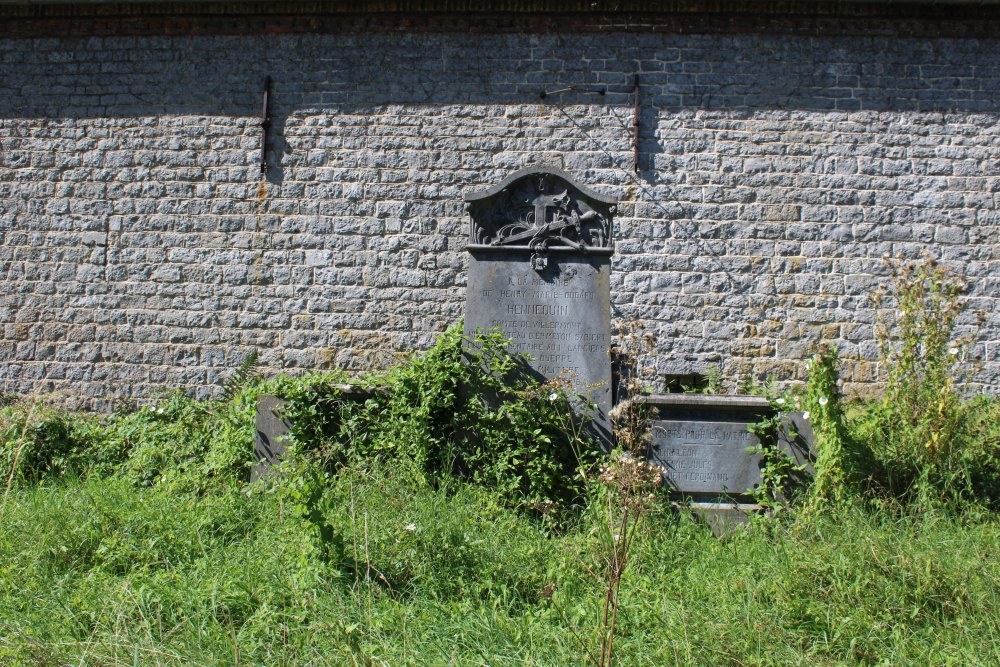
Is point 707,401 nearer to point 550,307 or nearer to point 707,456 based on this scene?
point 707,456

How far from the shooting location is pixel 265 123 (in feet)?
25.7

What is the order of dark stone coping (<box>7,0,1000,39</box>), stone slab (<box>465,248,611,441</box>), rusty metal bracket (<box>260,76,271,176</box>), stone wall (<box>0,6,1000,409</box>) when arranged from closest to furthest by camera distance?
stone slab (<box>465,248,611,441</box>)
stone wall (<box>0,6,1000,409</box>)
dark stone coping (<box>7,0,1000,39</box>)
rusty metal bracket (<box>260,76,271,176</box>)

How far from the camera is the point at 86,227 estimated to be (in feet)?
25.7

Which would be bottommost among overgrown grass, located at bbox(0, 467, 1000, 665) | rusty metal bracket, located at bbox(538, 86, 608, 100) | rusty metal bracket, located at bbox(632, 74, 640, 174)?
overgrown grass, located at bbox(0, 467, 1000, 665)

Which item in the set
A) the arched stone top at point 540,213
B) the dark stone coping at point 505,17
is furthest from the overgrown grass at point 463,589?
the dark stone coping at point 505,17

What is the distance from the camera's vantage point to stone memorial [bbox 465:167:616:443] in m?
4.96

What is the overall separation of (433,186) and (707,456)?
14.8 ft

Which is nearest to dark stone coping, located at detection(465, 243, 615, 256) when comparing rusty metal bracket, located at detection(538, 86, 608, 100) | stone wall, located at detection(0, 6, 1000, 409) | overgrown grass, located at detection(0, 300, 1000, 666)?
overgrown grass, located at detection(0, 300, 1000, 666)

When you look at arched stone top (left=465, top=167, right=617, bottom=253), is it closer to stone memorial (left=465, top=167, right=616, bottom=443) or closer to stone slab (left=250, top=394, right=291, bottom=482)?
stone memorial (left=465, top=167, right=616, bottom=443)

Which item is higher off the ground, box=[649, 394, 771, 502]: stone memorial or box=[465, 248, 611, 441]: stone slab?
box=[465, 248, 611, 441]: stone slab

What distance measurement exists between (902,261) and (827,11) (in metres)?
2.92

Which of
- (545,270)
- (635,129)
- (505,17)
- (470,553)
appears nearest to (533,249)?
(545,270)

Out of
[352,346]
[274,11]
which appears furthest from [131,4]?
[352,346]

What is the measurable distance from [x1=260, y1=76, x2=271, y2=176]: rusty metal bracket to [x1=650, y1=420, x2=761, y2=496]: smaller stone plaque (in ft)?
18.2
